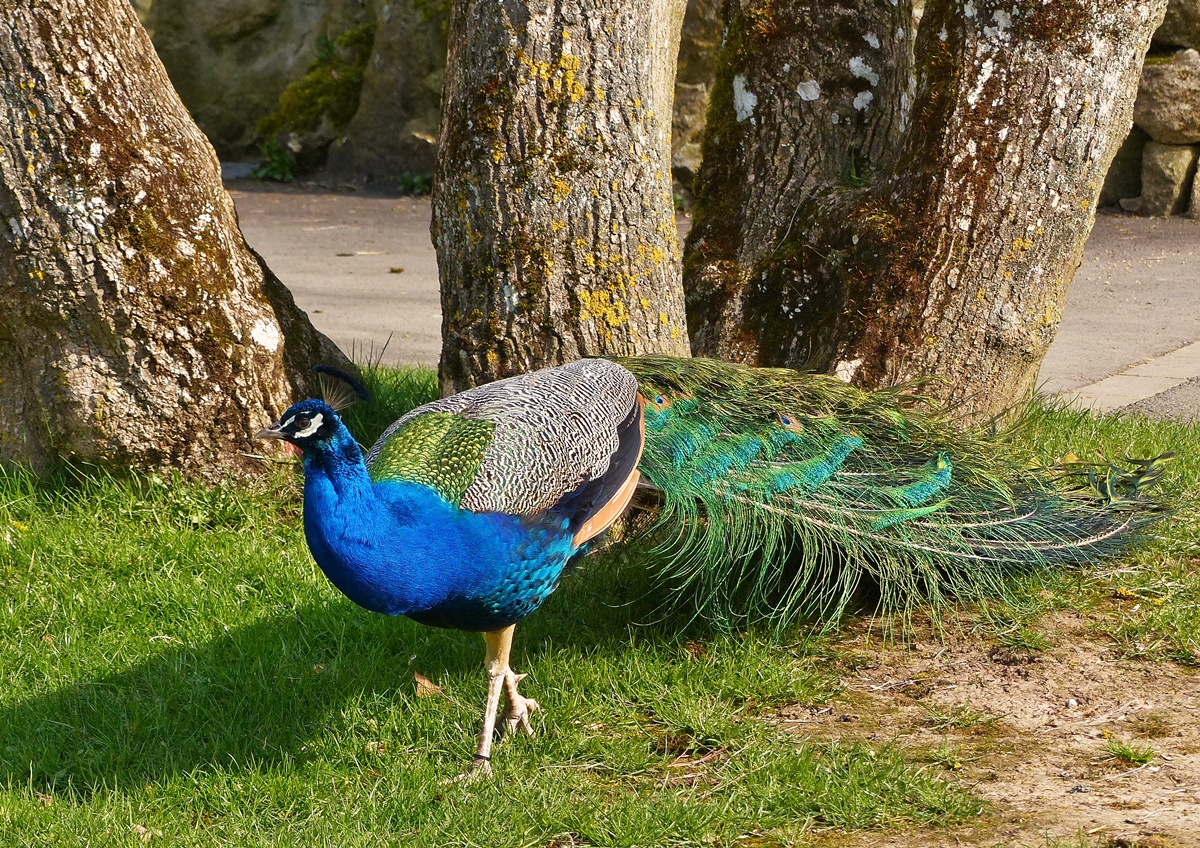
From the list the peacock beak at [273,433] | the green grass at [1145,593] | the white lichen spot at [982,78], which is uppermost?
the white lichen spot at [982,78]

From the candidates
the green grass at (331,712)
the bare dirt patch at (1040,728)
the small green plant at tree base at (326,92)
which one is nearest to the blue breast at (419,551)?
the green grass at (331,712)

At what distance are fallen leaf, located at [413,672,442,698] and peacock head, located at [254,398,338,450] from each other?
1147mm

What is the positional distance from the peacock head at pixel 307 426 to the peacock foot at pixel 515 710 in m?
1.02

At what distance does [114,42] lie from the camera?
4.71 meters

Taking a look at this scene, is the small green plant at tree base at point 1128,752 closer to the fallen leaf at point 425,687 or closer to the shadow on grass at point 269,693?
the shadow on grass at point 269,693

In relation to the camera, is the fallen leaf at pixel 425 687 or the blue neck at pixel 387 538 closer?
the blue neck at pixel 387 538

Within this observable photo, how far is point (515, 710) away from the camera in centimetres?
368

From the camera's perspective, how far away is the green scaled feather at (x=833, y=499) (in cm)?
387

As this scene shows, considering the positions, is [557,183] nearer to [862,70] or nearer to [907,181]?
[907,181]

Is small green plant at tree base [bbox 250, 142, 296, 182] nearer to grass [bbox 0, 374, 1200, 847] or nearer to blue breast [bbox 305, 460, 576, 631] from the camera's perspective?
grass [bbox 0, 374, 1200, 847]

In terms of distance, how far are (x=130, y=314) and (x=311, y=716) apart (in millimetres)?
1806

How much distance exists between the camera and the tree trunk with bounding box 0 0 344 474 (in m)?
4.57

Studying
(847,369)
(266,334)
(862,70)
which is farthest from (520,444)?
(862,70)

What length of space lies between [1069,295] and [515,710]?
692cm
